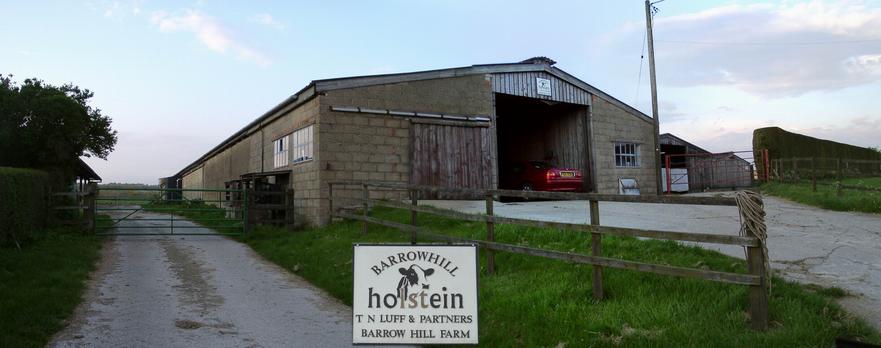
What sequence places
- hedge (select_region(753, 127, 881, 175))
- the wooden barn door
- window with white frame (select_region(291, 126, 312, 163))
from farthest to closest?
hedge (select_region(753, 127, 881, 175)) → the wooden barn door → window with white frame (select_region(291, 126, 312, 163))

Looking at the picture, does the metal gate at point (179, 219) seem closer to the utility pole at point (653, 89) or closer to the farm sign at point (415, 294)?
the farm sign at point (415, 294)

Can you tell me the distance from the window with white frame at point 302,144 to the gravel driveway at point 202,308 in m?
4.45

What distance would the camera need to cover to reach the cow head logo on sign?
11.0ft

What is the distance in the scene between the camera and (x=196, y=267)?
9414mm

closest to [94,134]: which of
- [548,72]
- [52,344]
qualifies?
[548,72]

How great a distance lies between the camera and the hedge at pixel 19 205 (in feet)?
31.1

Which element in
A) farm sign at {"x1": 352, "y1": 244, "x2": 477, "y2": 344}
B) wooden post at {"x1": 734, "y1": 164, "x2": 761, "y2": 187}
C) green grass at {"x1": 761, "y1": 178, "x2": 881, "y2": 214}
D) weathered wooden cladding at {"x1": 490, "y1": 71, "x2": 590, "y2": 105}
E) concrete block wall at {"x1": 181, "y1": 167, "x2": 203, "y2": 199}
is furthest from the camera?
concrete block wall at {"x1": 181, "y1": 167, "x2": 203, "y2": 199}

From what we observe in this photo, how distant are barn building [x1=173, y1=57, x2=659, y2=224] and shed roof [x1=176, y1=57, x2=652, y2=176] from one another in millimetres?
30

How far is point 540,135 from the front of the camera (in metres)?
21.9

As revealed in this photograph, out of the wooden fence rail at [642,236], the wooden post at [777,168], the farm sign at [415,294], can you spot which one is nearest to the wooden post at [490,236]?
the wooden fence rail at [642,236]

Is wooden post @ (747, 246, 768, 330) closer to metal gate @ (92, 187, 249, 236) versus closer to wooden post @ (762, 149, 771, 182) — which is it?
metal gate @ (92, 187, 249, 236)

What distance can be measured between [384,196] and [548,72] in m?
7.47

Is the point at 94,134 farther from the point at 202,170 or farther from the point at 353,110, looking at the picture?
the point at 202,170

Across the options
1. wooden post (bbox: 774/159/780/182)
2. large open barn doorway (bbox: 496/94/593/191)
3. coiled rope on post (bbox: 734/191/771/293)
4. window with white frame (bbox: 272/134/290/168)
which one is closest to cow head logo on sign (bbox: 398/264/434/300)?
coiled rope on post (bbox: 734/191/771/293)
